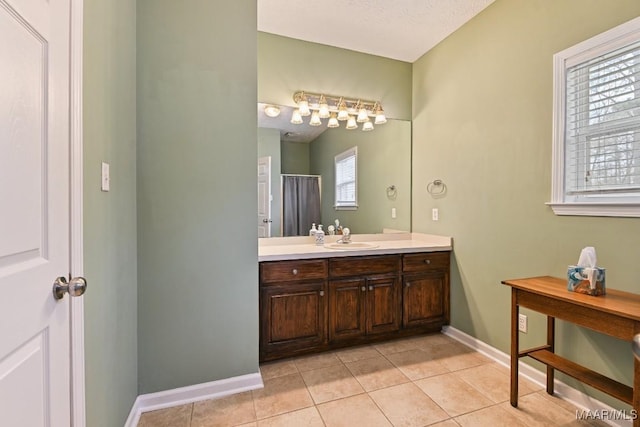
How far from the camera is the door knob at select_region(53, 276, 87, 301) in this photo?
90 centimetres

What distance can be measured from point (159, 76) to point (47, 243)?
1239mm

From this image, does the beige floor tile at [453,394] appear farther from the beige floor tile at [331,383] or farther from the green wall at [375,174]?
the green wall at [375,174]

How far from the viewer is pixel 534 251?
2.02m

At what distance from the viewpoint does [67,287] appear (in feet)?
3.03

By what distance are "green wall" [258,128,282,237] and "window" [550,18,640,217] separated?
2007mm

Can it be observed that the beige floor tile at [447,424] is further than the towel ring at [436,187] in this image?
No

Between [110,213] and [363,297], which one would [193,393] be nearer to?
[110,213]

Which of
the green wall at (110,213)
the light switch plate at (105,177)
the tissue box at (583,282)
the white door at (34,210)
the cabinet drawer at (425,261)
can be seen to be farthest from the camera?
the cabinet drawer at (425,261)

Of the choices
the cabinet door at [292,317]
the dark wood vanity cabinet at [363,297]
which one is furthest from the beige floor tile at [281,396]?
the dark wood vanity cabinet at [363,297]

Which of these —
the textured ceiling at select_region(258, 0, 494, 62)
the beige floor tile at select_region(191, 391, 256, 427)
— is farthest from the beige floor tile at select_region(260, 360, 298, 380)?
the textured ceiling at select_region(258, 0, 494, 62)

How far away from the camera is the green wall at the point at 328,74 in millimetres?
2627

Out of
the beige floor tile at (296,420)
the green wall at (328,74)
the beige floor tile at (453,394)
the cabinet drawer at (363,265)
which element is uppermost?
the green wall at (328,74)

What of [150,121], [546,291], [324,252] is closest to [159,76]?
[150,121]

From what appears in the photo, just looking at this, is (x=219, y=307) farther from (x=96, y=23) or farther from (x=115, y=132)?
(x=96, y=23)
